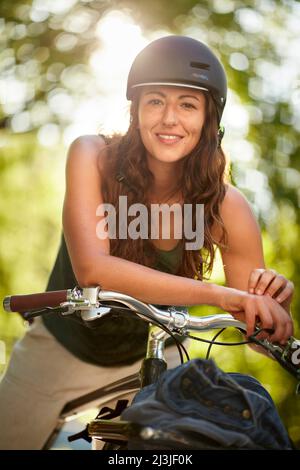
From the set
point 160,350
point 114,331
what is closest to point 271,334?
point 160,350

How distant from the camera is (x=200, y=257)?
2.82 m

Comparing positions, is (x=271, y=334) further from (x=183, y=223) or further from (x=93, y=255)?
(x=183, y=223)

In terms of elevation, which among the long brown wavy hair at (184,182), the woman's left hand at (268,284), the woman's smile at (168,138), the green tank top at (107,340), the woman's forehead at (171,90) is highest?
the woman's forehead at (171,90)

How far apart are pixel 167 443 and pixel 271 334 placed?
24.0 inches

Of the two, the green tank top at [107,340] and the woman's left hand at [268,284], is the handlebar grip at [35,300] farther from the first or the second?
the green tank top at [107,340]

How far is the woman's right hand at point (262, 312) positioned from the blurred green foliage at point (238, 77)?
5427 mm

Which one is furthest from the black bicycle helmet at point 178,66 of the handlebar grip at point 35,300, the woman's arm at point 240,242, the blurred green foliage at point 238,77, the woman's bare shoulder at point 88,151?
the blurred green foliage at point 238,77

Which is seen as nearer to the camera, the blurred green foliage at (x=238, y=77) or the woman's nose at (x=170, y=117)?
the woman's nose at (x=170, y=117)

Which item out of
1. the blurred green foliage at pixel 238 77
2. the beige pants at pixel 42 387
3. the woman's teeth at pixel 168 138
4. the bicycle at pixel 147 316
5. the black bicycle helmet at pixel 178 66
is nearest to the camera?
the bicycle at pixel 147 316

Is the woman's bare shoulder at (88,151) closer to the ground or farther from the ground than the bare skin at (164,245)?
farther from the ground

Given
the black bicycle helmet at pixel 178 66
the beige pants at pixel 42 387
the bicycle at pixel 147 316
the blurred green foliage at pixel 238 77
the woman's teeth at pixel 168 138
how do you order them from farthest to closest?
the blurred green foliage at pixel 238 77 → the beige pants at pixel 42 387 → the woman's teeth at pixel 168 138 → the black bicycle helmet at pixel 178 66 → the bicycle at pixel 147 316

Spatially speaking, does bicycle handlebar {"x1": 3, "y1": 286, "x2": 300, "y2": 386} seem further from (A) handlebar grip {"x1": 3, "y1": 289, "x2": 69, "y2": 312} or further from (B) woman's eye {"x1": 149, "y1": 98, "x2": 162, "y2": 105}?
(B) woman's eye {"x1": 149, "y1": 98, "x2": 162, "y2": 105}

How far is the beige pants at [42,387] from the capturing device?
291 centimetres

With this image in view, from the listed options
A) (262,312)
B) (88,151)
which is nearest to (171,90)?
(88,151)
